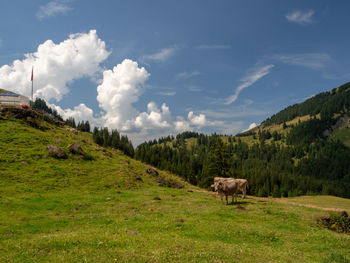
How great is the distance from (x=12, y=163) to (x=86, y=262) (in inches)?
1578

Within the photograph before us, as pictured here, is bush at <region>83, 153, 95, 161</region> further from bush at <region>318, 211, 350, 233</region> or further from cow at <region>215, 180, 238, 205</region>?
bush at <region>318, 211, 350, 233</region>

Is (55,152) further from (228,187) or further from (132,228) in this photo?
(228,187)

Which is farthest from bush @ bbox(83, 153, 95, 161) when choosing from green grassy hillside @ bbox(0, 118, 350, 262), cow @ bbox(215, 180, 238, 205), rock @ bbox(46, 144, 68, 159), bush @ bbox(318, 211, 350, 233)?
bush @ bbox(318, 211, 350, 233)

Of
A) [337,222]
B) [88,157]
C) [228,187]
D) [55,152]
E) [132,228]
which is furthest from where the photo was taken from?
[88,157]

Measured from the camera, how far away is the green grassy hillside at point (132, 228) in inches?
452

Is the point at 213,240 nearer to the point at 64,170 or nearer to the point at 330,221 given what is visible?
the point at 330,221

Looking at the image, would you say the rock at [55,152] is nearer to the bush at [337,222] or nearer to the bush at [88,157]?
the bush at [88,157]

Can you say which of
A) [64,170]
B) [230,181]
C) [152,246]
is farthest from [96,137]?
[152,246]

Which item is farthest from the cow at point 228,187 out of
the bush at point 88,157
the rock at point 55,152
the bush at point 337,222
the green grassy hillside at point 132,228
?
the bush at point 88,157

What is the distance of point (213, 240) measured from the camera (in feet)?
46.8

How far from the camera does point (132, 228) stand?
1734 cm

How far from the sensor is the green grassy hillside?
1147 centimetres

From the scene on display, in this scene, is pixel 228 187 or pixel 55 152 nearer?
pixel 228 187

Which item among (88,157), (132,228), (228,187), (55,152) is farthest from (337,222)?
(88,157)
